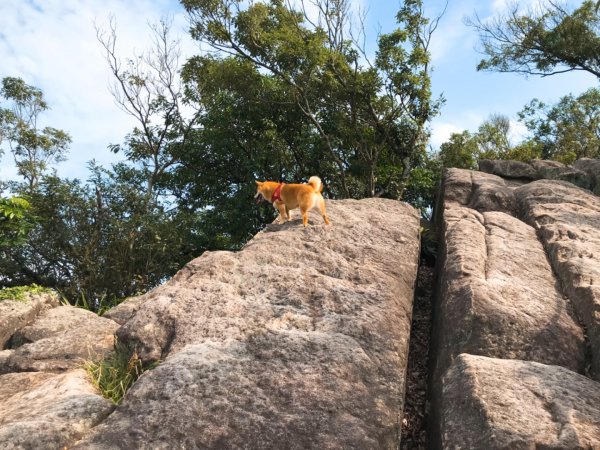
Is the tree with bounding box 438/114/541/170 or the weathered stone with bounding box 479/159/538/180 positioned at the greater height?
the tree with bounding box 438/114/541/170

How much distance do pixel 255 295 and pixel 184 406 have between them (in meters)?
2.43

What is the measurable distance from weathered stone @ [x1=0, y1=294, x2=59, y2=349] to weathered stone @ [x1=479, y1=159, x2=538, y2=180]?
13.4m

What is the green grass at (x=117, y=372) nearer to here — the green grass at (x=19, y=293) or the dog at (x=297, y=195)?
the dog at (x=297, y=195)

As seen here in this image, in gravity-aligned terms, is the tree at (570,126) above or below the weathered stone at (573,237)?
above

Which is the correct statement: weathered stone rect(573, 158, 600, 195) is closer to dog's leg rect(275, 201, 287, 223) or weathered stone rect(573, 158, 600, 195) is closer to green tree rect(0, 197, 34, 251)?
dog's leg rect(275, 201, 287, 223)

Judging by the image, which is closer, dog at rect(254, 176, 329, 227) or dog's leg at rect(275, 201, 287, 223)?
dog at rect(254, 176, 329, 227)

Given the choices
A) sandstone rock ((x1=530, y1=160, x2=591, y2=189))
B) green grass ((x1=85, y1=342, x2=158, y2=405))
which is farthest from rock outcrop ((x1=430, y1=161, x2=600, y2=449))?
sandstone rock ((x1=530, y1=160, x2=591, y2=189))

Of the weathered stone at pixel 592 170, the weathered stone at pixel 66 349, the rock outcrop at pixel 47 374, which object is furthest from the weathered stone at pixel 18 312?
the weathered stone at pixel 592 170

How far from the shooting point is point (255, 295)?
7.86 meters

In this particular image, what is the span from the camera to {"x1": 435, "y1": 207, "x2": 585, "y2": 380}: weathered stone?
6.81 m

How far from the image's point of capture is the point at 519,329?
701cm

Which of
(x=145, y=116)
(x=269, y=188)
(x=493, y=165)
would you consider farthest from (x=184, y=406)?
(x=145, y=116)

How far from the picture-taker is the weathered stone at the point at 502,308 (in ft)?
22.4

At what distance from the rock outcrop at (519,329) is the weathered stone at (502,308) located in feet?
0.05
